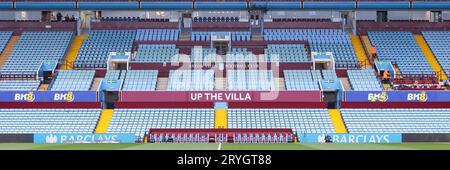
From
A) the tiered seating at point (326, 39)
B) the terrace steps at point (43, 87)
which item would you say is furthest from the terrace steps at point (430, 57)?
the terrace steps at point (43, 87)

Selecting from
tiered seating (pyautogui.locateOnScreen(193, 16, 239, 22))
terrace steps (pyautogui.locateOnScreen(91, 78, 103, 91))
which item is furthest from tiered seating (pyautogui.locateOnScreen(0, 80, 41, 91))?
tiered seating (pyautogui.locateOnScreen(193, 16, 239, 22))

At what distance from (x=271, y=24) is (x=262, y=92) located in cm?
1070

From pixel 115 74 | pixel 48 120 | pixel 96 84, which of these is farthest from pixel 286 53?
pixel 48 120

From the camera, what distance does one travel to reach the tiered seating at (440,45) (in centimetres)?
4142

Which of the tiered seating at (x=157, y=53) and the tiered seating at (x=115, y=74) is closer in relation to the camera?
the tiered seating at (x=115, y=74)

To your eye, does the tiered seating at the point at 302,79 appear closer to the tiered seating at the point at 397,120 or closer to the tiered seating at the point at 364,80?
the tiered seating at the point at 364,80

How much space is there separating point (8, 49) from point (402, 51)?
88.3 ft

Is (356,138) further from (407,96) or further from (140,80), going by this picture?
(140,80)

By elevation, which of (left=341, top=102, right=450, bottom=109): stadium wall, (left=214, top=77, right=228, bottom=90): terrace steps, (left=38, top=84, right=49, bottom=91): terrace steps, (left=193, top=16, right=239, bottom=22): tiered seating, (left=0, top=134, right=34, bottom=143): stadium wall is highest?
(left=193, top=16, right=239, bottom=22): tiered seating

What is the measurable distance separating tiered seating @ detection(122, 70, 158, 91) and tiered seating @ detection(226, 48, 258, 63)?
4.95 meters

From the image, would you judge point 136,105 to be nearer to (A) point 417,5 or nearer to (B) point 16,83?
(B) point 16,83

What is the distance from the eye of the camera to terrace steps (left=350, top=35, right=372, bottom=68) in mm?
42094

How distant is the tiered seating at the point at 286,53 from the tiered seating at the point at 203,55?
137 inches

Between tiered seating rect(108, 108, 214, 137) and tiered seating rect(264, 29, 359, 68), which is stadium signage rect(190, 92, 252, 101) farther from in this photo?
tiered seating rect(264, 29, 359, 68)
